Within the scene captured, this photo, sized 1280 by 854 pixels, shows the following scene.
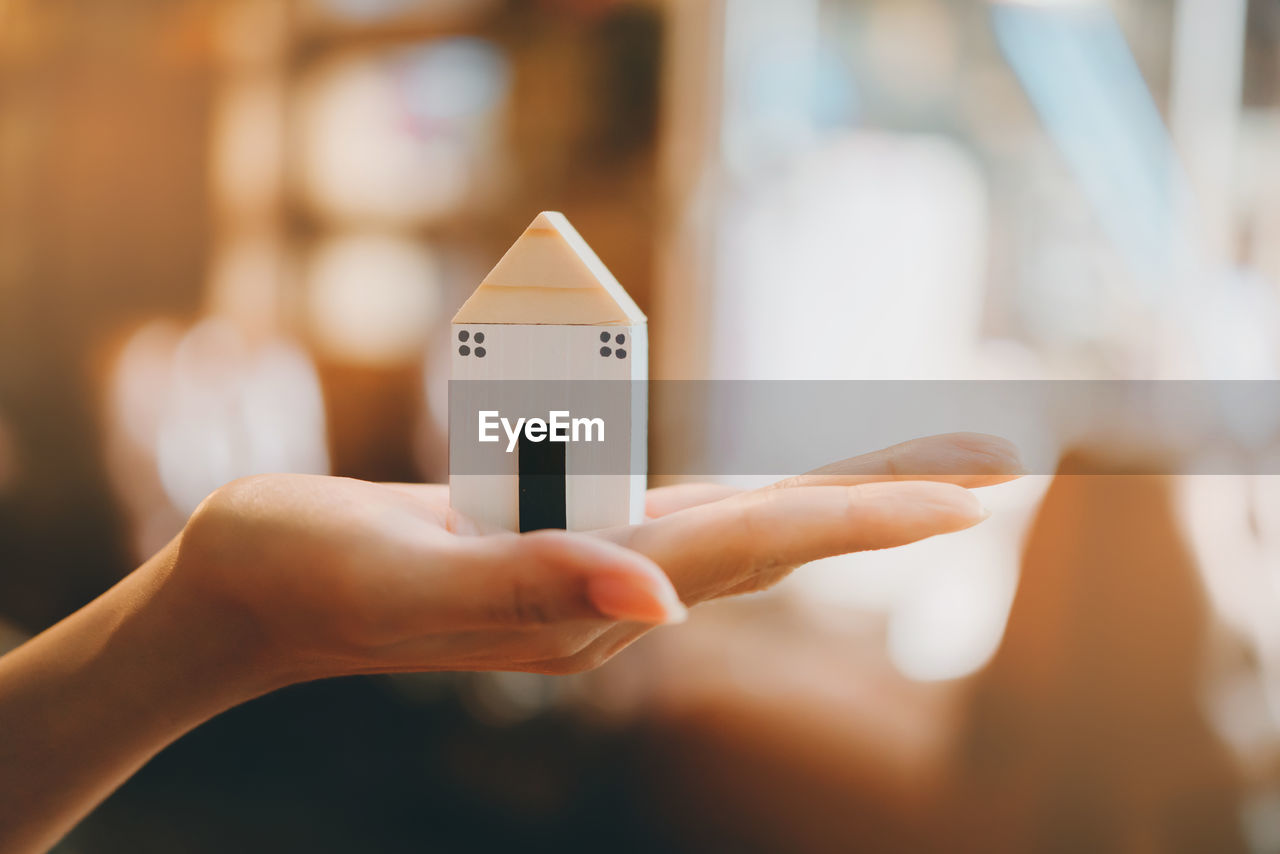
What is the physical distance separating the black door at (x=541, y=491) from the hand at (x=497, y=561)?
3.5 inches

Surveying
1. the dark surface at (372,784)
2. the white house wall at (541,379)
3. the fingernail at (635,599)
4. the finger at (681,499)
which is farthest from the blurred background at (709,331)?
the fingernail at (635,599)

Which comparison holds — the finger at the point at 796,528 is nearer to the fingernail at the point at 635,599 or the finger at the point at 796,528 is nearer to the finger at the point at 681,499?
the fingernail at the point at 635,599

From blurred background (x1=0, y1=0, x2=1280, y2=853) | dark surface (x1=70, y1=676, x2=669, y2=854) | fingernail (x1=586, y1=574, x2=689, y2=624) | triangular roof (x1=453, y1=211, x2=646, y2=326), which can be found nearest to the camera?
fingernail (x1=586, y1=574, x2=689, y2=624)

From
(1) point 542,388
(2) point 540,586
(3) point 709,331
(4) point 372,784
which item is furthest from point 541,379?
(4) point 372,784

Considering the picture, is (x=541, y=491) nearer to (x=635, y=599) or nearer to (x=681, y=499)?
(x=681, y=499)

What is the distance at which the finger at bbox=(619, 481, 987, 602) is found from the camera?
1.73ft

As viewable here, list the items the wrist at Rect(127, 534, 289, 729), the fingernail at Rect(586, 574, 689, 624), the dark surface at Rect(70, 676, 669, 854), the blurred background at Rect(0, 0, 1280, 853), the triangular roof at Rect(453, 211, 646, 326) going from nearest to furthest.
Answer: the fingernail at Rect(586, 574, 689, 624) → the wrist at Rect(127, 534, 289, 729) → the triangular roof at Rect(453, 211, 646, 326) → the blurred background at Rect(0, 0, 1280, 853) → the dark surface at Rect(70, 676, 669, 854)

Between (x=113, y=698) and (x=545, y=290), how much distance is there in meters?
0.38

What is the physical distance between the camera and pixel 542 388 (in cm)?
69

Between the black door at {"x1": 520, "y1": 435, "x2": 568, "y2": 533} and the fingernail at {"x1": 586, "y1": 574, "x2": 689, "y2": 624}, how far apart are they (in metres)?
0.24

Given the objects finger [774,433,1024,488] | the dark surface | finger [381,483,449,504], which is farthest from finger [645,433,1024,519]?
the dark surface

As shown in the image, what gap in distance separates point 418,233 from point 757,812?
54.1 inches

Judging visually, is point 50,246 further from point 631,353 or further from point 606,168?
point 631,353

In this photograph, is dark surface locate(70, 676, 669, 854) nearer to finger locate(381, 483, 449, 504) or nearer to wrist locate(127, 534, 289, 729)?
finger locate(381, 483, 449, 504)
